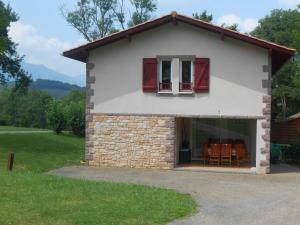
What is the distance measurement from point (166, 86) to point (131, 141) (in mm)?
2368

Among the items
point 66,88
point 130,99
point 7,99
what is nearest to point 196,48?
point 130,99

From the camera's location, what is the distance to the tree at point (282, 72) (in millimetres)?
37622

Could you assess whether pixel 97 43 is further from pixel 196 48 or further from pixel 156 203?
pixel 156 203

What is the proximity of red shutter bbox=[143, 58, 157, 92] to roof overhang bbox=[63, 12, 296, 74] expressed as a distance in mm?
1161

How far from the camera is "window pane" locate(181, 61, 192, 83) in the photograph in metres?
18.4

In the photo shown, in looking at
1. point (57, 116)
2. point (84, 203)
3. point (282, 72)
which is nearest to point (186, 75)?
point (84, 203)

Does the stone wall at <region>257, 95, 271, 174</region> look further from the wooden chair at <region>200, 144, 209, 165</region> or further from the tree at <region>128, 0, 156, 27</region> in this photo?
the tree at <region>128, 0, 156, 27</region>

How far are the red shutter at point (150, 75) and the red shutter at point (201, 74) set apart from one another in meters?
1.48

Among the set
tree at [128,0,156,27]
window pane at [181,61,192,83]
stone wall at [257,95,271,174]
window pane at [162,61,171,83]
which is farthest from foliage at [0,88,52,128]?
stone wall at [257,95,271,174]

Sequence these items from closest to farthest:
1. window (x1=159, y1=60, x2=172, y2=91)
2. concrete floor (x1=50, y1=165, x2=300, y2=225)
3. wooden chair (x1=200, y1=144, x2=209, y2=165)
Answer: concrete floor (x1=50, y1=165, x2=300, y2=225)
window (x1=159, y1=60, x2=172, y2=91)
wooden chair (x1=200, y1=144, x2=209, y2=165)

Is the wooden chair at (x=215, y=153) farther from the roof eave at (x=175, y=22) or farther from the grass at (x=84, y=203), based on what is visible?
the grass at (x=84, y=203)

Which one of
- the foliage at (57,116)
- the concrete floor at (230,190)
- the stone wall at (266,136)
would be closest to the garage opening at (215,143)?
the stone wall at (266,136)

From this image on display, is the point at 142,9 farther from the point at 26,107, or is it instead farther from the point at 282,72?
the point at 26,107

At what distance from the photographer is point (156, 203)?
10430 millimetres
